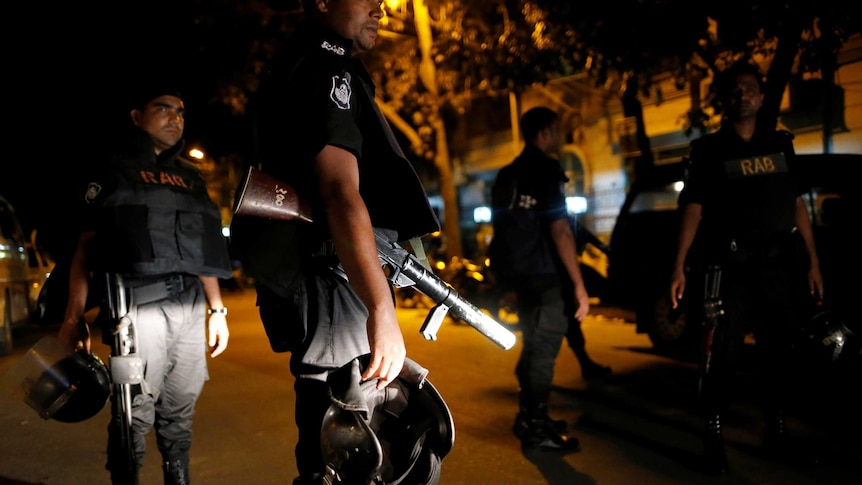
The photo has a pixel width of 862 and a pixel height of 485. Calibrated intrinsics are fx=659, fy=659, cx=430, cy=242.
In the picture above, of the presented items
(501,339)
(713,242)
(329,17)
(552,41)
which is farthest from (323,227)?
(552,41)

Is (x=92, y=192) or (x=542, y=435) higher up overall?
(x=92, y=192)

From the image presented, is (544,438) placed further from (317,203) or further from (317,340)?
(317,203)

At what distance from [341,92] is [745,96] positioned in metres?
2.53

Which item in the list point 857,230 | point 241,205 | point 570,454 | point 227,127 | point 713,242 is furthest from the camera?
point 227,127

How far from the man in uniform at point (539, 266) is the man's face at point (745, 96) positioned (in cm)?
99

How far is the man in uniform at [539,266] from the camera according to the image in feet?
12.6

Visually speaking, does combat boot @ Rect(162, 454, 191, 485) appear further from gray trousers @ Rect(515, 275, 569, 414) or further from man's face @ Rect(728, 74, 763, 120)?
man's face @ Rect(728, 74, 763, 120)

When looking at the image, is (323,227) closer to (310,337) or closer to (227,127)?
(310,337)

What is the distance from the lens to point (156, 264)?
2746mm

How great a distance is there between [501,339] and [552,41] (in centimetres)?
765

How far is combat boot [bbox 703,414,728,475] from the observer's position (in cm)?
333

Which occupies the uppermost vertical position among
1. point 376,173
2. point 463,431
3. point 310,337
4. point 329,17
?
point 329,17

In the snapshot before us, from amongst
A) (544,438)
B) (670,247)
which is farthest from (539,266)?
(670,247)

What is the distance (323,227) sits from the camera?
5.84 ft
